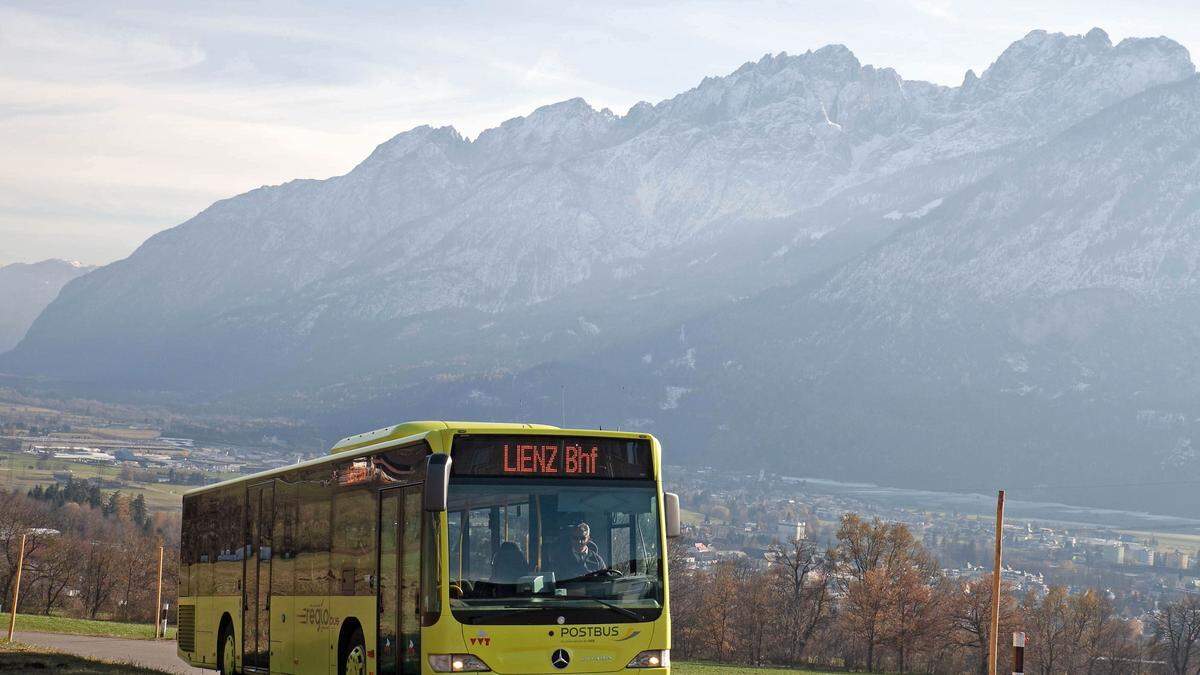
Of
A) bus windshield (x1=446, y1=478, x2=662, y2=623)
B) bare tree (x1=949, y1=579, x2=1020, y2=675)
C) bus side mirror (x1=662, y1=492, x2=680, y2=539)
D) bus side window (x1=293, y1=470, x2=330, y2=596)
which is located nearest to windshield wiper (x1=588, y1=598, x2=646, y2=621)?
bus windshield (x1=446, y1=478, x2=662, y2=623)

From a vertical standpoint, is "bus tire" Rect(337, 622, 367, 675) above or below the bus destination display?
below

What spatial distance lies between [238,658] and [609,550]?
11761 mm

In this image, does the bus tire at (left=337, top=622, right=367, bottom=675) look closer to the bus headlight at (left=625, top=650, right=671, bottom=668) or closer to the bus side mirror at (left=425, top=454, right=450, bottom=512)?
the bus side mirror at (left=425, top=454, right=450, bottom=512)

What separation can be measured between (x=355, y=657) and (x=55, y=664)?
49.7ft

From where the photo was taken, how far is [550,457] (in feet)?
71.2

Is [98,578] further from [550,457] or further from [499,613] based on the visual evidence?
[499,613]

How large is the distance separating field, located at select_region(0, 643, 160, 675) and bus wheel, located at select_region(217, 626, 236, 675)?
2802 millimetres

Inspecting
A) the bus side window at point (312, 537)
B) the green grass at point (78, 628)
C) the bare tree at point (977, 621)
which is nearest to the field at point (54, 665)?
the bus side window at point (312, 537)

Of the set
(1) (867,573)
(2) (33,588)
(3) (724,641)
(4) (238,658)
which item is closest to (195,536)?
(4) (238,658)

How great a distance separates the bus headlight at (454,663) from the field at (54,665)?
14380mm

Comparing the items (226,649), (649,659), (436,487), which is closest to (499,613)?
(436,487)

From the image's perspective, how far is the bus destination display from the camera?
70.0 ft

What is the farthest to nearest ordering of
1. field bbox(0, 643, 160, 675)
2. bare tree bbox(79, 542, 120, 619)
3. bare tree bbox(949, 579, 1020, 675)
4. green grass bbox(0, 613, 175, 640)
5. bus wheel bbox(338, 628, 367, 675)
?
bare tree bbox(79, 542, 120, 619) < bare tree bbox(949, 579, 1020, 675) < green grass bbox(0, 613, 175, 640) < field bbox(0, 643, 160, 675) < bus wheel bbox(338, 628, 367, 675)

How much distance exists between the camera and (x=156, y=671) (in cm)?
3522
